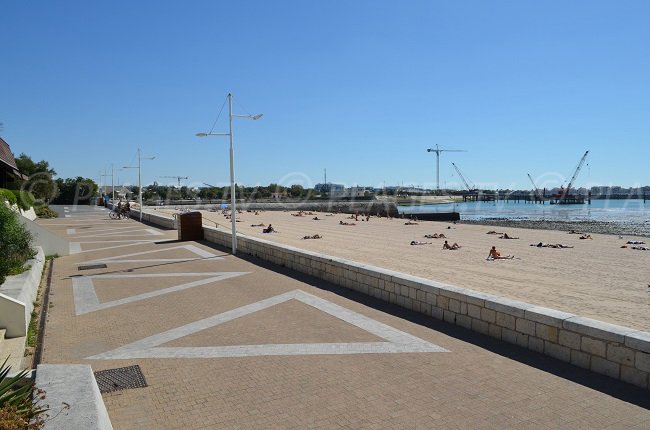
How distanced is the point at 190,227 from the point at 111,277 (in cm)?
945

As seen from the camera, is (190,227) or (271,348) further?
(190,227)

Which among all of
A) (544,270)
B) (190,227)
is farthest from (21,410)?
(190,227)

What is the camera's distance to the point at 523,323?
631 cm

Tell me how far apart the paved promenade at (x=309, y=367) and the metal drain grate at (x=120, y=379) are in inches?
4.8

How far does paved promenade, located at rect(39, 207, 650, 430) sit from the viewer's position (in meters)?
4.53

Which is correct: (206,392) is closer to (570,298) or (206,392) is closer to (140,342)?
(140,342)

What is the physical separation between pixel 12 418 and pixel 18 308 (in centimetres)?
489

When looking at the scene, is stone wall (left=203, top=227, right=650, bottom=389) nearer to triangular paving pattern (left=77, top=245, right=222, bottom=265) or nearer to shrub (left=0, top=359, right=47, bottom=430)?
shrub (left=0, top=359, right=47, bottom=430)

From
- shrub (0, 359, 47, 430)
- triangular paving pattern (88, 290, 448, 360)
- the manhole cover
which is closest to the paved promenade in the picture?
triangular paving pattern (88, 290, 448, 360)

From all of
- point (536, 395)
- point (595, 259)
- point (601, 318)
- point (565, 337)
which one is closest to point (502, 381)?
point (536, 395)

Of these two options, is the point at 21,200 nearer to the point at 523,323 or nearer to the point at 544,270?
the point at 544,270

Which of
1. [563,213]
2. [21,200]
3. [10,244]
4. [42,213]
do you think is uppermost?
[21,200]

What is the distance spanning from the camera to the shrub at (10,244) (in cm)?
962

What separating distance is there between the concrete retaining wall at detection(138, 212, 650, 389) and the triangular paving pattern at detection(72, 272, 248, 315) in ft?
11.4
